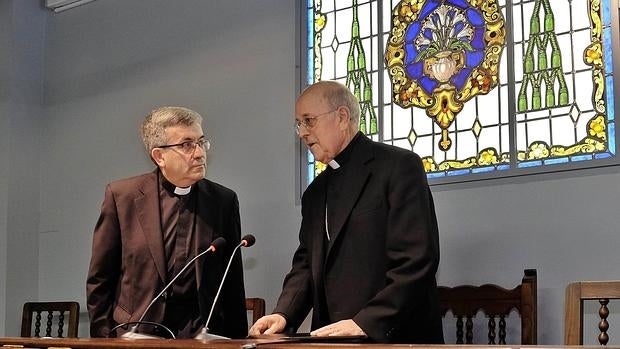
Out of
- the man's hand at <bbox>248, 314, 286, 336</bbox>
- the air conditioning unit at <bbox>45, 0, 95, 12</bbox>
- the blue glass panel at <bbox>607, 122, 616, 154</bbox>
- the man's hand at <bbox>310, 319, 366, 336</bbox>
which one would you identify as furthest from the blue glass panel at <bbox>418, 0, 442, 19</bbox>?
the air conditioning unit at <bbox>45, 0, 95, 12</bbox>

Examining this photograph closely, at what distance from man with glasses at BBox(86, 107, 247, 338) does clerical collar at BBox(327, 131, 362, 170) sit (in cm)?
61

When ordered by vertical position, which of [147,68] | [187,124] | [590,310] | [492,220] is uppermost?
[147,68]

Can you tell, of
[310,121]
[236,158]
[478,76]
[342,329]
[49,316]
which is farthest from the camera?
[49,316]

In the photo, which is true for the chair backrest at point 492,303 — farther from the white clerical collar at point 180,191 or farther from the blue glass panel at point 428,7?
the blue glass panel at point 428,7

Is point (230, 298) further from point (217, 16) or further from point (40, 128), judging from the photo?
point (40, 128)

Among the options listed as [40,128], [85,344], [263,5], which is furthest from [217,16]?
[85,344]

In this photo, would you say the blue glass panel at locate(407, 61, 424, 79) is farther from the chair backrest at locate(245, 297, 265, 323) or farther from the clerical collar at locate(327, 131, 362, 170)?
the chair backrest at locate(245, 297, 265, 323)

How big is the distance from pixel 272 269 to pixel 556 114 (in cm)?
176

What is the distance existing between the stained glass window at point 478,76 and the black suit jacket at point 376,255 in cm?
100

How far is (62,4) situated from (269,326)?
380cm

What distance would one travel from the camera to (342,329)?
3195 mm

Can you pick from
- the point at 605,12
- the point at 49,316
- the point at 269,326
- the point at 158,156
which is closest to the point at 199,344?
the point at 269,326

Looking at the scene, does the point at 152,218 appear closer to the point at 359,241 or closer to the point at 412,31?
the point at 359,241

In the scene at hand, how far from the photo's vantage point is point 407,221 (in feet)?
11.4
